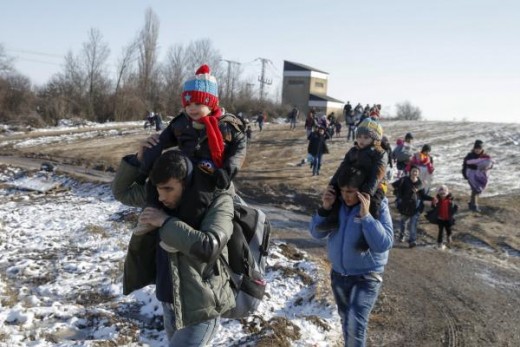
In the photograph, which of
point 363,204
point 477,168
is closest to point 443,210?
point 477,168

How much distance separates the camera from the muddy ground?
5.78m

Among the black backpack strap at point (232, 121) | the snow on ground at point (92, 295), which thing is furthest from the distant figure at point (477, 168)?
the black backpack strap at point (232, 121)

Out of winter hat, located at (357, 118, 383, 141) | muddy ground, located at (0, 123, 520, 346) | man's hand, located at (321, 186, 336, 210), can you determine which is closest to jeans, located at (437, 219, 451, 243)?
muddy ground, located at (0, 123, 520, 346)

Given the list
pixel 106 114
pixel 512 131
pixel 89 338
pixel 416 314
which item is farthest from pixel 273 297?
pixel 106 114

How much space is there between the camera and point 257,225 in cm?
301

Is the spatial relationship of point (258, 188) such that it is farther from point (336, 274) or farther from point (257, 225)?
point (257, 225)

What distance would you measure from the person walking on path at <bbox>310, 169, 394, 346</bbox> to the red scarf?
4.07 ft

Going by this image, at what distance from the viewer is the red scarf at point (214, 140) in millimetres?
2996

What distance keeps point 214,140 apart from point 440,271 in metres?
6.53

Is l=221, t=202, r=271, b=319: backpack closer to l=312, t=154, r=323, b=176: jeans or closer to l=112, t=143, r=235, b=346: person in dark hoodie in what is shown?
l=112, t=143, r=235, b=346: person in dark hoodie

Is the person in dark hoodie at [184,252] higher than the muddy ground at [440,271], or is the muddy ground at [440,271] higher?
the person in dark hoodie at [184,252]

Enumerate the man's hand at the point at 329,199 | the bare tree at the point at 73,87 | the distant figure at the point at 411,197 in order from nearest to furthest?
the man's hand at the point at 329,199 < the distant figure at the point at 411,197 < the bare tree at the point at 73,87

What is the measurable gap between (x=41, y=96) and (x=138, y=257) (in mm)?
43855

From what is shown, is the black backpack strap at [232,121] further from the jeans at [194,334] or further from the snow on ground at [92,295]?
the snow on ground at [92,295]
